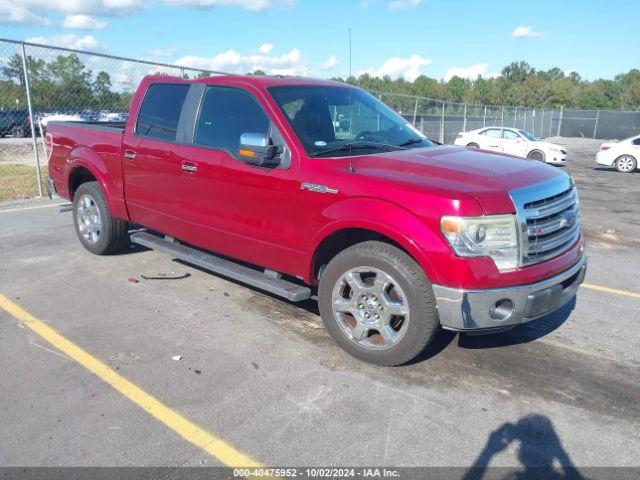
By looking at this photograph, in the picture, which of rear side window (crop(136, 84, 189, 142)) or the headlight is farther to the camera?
rear side window (crop(136, 84, 189, 142))

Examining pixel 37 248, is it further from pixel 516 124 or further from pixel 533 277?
pixel 516 124

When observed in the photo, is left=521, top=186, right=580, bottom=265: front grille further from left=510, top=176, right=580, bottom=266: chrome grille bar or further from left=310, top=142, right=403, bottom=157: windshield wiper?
left=310, top=142, right=403, bottom=157: windshield wiper

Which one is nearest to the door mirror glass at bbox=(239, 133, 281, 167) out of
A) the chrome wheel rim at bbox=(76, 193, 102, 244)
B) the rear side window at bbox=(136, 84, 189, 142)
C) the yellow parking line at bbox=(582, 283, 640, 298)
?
the rear side window at bbox=(136, 84, 189, 142)

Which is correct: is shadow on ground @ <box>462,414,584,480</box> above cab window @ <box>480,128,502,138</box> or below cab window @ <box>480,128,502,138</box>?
below

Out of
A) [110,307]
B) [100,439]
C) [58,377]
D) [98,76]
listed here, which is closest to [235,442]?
[100,439]

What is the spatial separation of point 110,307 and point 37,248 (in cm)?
258

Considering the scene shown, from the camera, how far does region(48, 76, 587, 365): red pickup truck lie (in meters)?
3.48

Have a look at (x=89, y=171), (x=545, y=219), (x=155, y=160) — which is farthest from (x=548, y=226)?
(x=89, y=171)

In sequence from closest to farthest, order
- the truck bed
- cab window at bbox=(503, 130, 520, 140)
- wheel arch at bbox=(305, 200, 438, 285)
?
1. wheel arch at bbox=(305, 200, 438, 285)
2. the truck bed
3. cab window at bbox=(503, 130, 520, 140)

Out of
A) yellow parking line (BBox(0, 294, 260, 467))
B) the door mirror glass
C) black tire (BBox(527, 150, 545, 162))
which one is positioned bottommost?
yellow parking line (BBox(0, 294, 260, 467))

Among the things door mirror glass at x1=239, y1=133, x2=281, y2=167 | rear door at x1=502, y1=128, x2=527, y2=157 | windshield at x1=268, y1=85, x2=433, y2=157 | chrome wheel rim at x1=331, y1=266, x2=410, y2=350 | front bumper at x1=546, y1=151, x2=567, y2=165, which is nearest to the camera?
chrome wheel rim at x1=331, y1=266, x2=410, y2=350

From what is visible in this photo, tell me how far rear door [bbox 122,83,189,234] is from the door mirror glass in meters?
1.10

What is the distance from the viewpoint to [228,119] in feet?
15.8

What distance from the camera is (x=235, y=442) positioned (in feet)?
9.89
